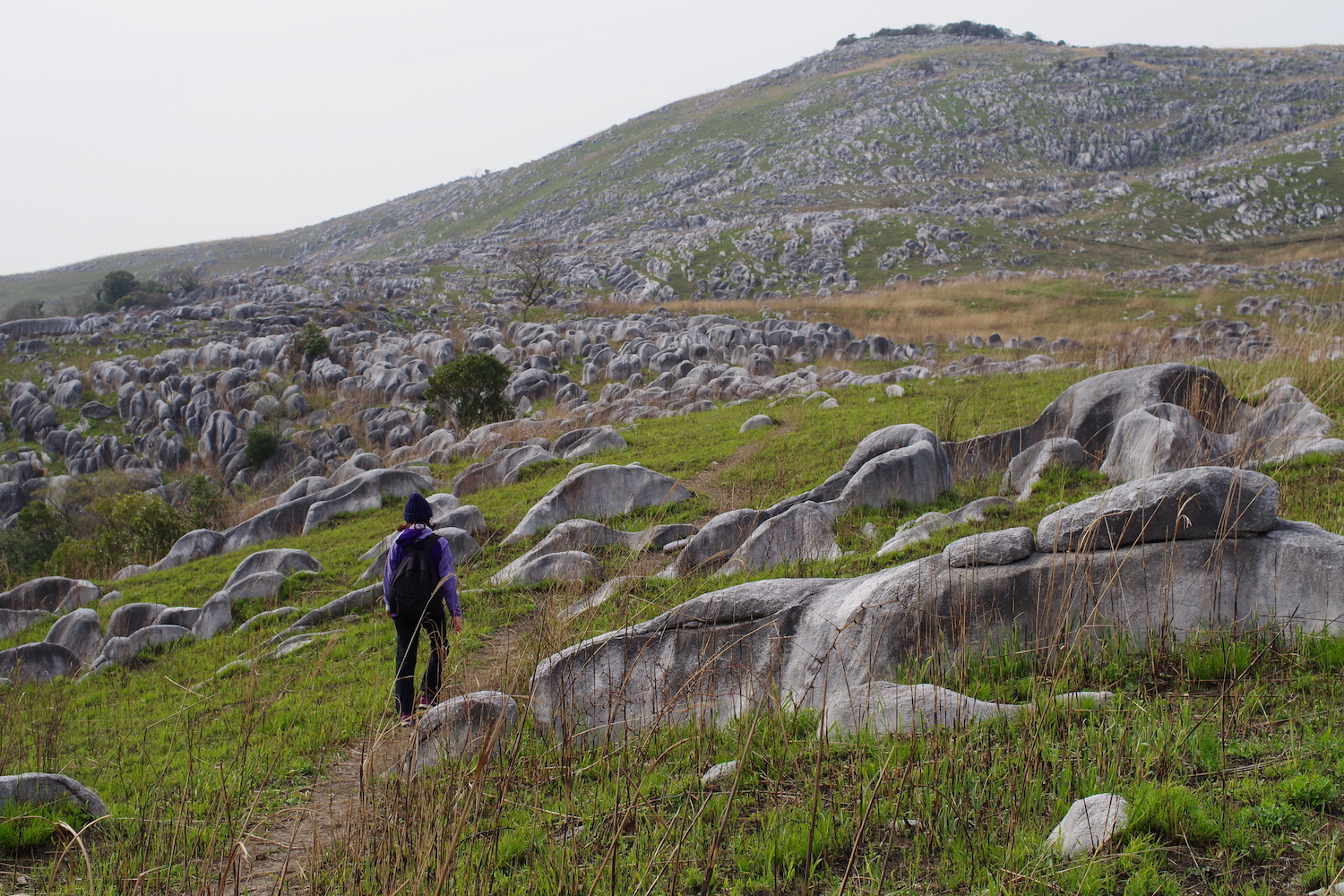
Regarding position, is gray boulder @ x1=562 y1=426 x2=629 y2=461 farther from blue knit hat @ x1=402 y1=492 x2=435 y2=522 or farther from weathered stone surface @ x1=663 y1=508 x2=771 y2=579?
blue knit hat @ x1=402 y1=492 x2=435 y2=522

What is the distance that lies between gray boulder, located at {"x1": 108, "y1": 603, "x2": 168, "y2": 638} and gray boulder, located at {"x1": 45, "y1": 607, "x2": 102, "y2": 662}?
0.22 meters

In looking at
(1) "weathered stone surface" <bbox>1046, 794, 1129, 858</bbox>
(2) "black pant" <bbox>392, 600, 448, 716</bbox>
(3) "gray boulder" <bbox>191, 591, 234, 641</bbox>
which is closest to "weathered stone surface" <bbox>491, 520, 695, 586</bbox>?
(2) "black pant" <bbox>392, 600, 448, 716</bbox>

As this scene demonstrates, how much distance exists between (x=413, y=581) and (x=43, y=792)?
2.91m

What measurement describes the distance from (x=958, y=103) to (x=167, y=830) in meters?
109

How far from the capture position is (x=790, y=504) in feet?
33.8

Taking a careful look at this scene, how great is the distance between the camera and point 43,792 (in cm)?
520

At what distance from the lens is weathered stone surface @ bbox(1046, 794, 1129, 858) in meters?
3.20

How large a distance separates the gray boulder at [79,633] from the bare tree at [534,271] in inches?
1368

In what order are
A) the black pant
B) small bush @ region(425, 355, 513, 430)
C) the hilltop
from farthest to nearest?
the hilltop < small bush @ region(425, 355, 513, 430) < the black pant

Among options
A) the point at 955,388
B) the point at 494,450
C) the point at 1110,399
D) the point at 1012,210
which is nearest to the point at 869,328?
the point at 955,388

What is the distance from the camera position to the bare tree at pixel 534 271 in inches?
1905

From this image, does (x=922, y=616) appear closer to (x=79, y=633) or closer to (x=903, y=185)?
(x=79, y=633)

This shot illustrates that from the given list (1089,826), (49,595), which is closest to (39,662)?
(49,595)

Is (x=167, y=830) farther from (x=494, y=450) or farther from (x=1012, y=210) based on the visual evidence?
(x=1012, y=210)
